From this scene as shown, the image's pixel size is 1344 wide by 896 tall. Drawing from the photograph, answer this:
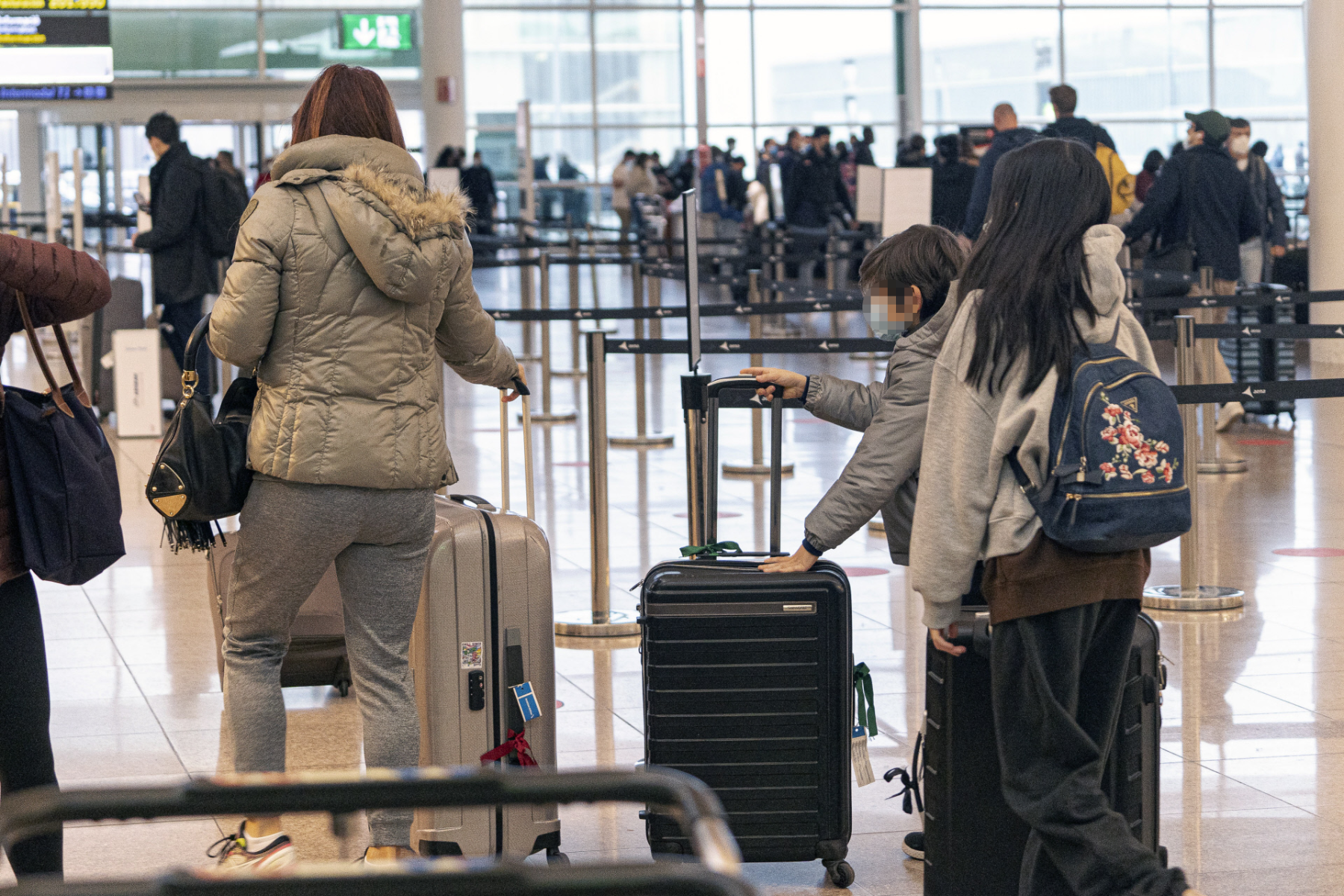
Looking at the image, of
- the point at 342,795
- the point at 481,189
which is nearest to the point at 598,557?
the point at 342,795

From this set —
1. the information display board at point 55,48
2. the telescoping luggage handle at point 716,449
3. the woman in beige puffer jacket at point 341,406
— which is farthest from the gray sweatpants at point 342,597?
the information display board at point 55,48

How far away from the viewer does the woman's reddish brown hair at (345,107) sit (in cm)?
334

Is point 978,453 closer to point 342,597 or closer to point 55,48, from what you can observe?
point 342,597

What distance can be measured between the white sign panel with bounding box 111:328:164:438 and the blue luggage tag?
26.5 feet

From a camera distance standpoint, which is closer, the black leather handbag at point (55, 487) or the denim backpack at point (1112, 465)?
the denim backpack at point (1112, 465)

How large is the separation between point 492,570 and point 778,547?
25.3 inches

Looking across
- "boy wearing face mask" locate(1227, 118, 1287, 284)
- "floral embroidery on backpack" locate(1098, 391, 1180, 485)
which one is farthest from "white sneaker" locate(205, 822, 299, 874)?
"boy wearing face mask" locate(1227, 118, 1287, 284)

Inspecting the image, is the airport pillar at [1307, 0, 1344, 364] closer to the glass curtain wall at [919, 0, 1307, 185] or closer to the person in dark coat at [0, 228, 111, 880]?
the person in dark coat at [0, 228, 111, 880]

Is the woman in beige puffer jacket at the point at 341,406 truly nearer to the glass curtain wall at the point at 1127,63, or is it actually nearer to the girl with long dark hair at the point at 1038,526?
the girl with long dark hair at the point at 1038,526

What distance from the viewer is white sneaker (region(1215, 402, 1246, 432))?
11086 mm

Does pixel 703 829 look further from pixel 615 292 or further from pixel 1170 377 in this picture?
pixel 615 292

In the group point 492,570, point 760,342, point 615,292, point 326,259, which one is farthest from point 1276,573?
point 615,292

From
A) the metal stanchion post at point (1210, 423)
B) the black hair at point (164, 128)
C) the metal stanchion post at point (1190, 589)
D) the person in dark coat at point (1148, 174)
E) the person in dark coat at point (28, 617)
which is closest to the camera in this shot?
the person in dark coat at point (28, 617)

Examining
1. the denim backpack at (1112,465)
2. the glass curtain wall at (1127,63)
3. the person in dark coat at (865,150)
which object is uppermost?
the glass curtain wall at (1127,63)
